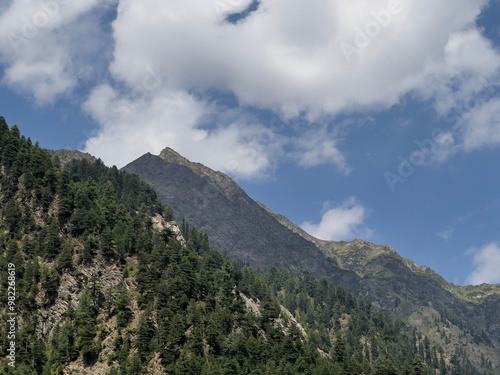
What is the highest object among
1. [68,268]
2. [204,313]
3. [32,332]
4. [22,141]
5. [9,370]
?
[22,141]

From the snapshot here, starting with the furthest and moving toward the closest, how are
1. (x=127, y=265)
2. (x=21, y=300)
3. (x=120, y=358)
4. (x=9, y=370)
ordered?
(x=127, y=265)
(x=21, y=300)
(x=120, y=358)
(x=9, y=370)

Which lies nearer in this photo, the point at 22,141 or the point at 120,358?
the point at 120,358

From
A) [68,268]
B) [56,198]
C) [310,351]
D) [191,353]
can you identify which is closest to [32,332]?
[68,268]

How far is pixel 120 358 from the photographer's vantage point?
116 meters

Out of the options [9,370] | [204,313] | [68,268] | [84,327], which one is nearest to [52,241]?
[68,268]

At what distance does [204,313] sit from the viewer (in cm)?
13988

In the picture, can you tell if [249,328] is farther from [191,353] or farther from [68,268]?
[68,268]

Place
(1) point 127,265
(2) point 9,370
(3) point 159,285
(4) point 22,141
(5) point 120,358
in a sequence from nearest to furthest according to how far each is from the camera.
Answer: (2) point 9,370, (5) point 120,358, (3) point 159,285, (1) point 127,265, (4) point 22,141

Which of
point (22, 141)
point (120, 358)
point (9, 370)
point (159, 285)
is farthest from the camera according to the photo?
point (22, 141)

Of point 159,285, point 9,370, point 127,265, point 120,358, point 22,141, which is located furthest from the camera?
point 22,141

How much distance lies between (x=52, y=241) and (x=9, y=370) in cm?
4511

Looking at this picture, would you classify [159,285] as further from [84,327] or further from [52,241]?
[52,241]

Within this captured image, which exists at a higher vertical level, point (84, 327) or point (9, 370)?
point (84, 327)

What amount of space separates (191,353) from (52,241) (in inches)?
2391
